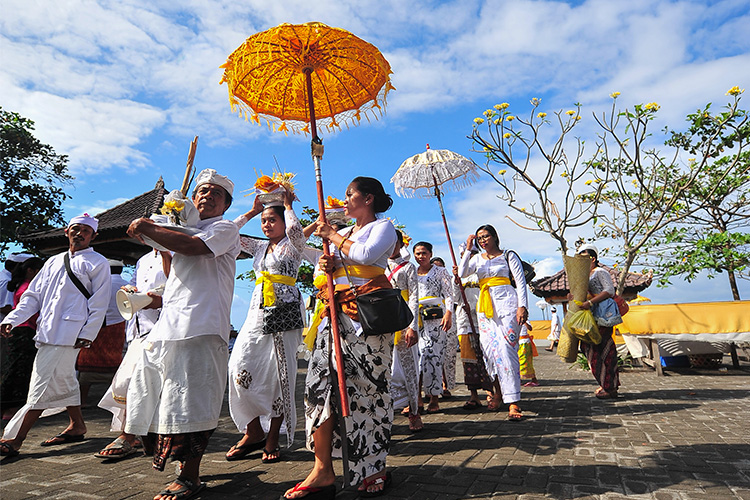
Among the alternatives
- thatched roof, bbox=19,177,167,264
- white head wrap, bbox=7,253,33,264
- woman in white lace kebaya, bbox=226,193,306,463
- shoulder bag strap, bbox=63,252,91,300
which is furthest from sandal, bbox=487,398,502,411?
thatched roof, bbox=19,177,167,264

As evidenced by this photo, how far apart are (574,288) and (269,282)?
180 inches

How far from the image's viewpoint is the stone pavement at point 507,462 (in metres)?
2.95

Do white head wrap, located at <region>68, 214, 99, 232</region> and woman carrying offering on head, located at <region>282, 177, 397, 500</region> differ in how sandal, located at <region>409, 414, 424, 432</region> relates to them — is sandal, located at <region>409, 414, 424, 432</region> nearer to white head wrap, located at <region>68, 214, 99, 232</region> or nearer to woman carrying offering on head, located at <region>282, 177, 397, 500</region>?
woman carrying offering on head, located at <region>282, 177, 397, 500</region>

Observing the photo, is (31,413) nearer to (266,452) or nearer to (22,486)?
(22,486)

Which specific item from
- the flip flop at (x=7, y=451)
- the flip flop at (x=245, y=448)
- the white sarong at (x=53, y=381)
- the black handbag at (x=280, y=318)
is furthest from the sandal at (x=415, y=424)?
the flip flop at (x=7, y=451)

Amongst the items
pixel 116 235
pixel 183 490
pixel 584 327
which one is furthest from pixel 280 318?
pixel 116 235

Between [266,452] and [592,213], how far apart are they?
9.03 meters

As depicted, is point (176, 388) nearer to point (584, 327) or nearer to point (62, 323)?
point (62, 323)

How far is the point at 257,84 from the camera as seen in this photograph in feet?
12.0

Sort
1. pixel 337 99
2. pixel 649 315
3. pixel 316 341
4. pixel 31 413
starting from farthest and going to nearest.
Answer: pixel 649 315 < pixel 31 413 < pixel 337 99 < pixel 316 341

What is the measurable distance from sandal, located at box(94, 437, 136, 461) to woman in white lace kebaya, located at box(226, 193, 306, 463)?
865mm

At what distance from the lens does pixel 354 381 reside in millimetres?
2986

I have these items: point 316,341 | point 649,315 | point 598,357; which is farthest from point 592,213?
point 316,341

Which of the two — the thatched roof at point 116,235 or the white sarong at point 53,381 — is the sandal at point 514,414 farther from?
the thatched roof at point 116,235
